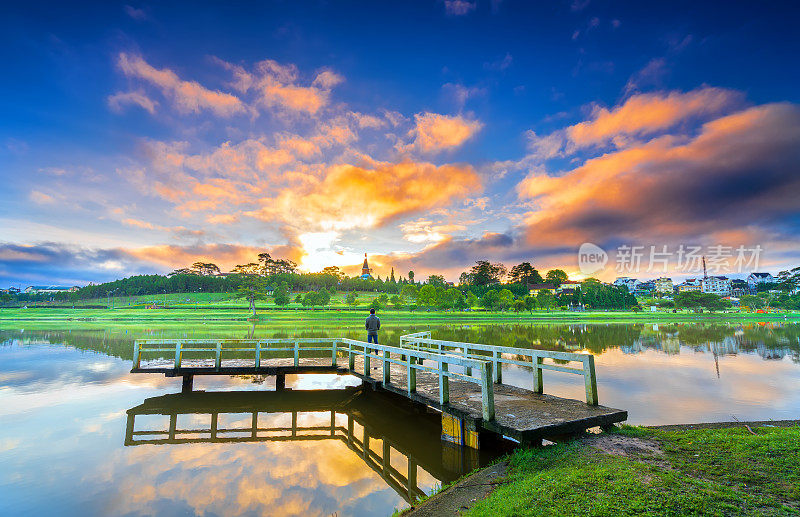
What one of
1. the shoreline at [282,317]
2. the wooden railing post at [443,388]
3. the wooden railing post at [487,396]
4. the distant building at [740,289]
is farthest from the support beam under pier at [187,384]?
the distant building at [740,289]

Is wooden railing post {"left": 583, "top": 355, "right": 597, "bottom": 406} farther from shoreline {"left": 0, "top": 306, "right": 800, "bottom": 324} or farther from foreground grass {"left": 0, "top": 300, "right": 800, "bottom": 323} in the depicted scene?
foreground grass {"left": 0, "top": 300, "right": 800, "bottom": 323}

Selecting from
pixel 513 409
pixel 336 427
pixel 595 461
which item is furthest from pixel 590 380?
pixel 336 427

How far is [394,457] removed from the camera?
30.8 ft

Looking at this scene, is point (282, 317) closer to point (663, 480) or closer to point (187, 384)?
point (187, 384)

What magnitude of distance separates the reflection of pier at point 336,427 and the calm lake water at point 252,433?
0.05 m

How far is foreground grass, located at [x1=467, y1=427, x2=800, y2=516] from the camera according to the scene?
4.73 m

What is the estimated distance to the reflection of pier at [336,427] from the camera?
8805 millimetres

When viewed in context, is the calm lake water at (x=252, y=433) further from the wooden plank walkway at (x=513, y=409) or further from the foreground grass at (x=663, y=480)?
the foreground grass at (x=663, y=480)

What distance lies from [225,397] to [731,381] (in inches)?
867

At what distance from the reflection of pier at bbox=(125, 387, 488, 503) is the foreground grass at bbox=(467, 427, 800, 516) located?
229cm

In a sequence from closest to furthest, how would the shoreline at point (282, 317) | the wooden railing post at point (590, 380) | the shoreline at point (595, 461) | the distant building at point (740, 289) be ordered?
the shoreline at point (595, 461)
the wooden railing post at point (590, 380)
the shoreline at point (282, 317)
the distant building at point (740, 289)

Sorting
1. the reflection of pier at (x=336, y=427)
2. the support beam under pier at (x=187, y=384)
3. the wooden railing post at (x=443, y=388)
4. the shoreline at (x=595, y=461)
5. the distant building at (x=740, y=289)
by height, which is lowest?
the reflection of pier at (x=336, y=427)

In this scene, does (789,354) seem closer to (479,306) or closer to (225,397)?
(225,397)

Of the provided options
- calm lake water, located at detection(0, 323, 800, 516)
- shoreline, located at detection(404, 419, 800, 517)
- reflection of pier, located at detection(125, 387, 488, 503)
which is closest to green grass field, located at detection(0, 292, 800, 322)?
calm lake water, located at detection(0, 323, 800, 516)
